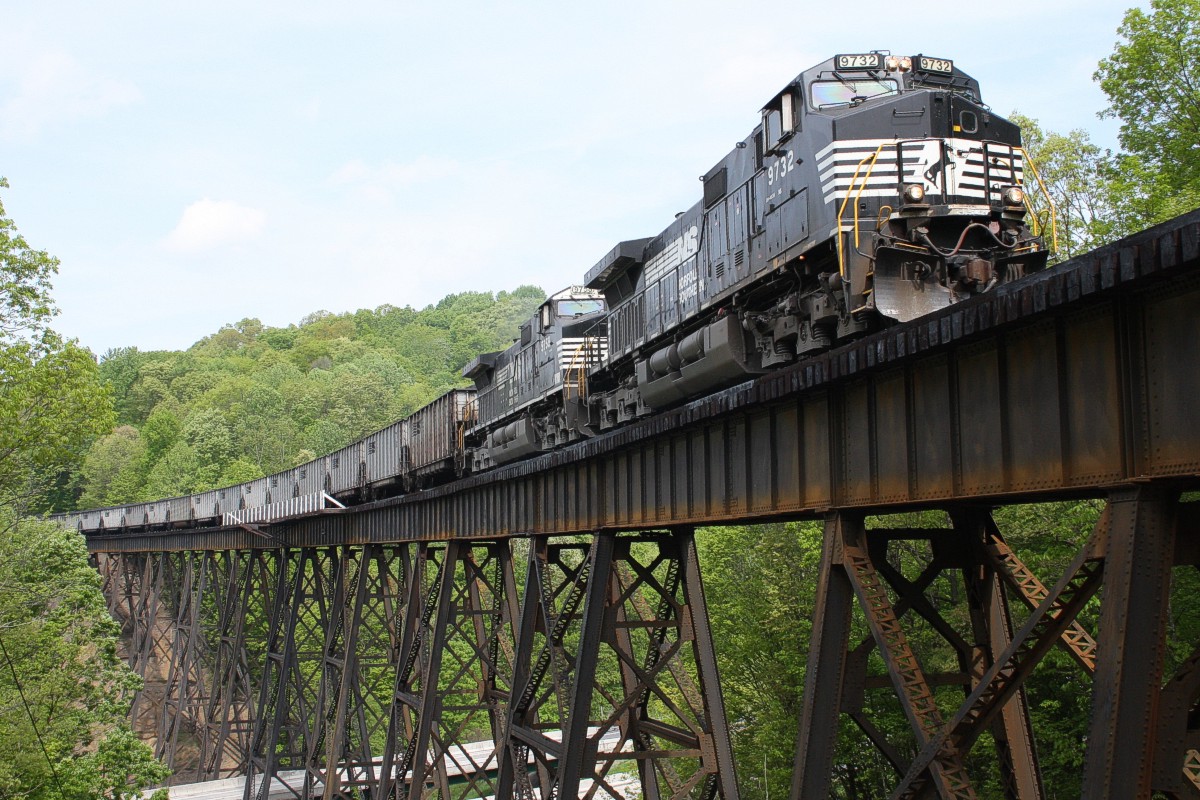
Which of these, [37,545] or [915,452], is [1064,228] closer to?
[915,452]

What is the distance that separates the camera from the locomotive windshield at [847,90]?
11.0 m

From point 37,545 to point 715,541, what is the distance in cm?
1643

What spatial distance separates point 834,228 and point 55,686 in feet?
52.6

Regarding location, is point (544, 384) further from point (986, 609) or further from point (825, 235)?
point (986, 609)

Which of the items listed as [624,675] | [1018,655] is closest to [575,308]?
[624,675]

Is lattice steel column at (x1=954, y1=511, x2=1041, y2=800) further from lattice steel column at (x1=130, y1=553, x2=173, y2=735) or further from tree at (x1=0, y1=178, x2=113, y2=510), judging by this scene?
lattice steel column at (x1=130, y1=553, x2=173, y2=735)

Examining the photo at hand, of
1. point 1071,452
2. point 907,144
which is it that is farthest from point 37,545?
point 1071,452

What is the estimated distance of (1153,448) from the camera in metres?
4.83

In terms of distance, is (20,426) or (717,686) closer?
(717,686)

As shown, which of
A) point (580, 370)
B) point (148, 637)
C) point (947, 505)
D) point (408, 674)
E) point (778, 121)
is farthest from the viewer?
point (148, 637)

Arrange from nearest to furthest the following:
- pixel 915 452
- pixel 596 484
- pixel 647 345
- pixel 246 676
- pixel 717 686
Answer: pixel 915 452 → pixel 717 686 → pixel 596 484 → pixel 647 345 → pixel 246 676

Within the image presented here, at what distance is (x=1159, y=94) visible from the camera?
768 inches

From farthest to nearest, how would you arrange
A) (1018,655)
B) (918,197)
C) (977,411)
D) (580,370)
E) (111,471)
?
(111,471) < (580,370) < (918,197) < (977,411) < (1018,655)

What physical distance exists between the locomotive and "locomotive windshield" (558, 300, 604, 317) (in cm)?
507
